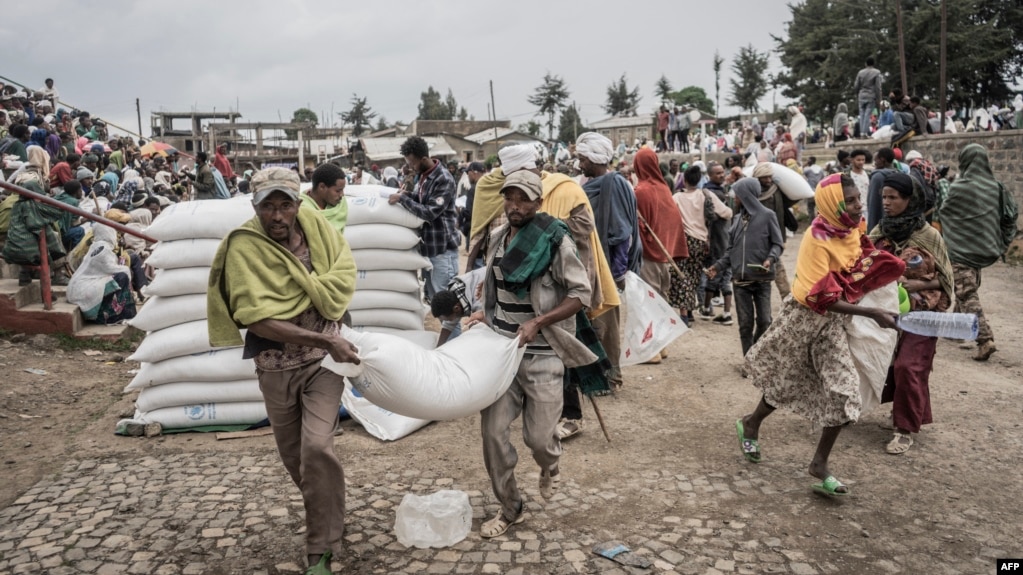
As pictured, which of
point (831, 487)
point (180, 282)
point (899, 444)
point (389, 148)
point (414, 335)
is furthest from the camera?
point (389, 148)

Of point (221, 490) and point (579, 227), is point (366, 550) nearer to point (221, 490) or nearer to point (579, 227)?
point (221, 490)

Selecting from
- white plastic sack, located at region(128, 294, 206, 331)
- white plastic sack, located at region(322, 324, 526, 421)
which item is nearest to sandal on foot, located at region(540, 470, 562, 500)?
white plastic sack, located at region(322, 324, 526, 421)

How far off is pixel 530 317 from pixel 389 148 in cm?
4311

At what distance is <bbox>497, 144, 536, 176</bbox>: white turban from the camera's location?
4.71m

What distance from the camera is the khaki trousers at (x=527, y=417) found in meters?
3.49

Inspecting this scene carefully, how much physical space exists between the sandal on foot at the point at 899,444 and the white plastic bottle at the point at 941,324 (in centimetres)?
127

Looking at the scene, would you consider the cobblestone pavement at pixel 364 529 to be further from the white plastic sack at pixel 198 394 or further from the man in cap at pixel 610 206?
the man in cap at pixel 610 206

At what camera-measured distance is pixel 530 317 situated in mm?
3525

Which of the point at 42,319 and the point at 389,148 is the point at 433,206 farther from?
the point at 389,148

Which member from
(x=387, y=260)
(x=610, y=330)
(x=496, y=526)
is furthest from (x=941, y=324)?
(x=387, y=260)

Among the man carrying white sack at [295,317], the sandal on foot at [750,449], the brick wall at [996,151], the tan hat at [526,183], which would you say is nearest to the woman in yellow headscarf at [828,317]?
the sandal on foot at [750,449]

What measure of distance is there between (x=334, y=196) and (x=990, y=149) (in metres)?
13.3

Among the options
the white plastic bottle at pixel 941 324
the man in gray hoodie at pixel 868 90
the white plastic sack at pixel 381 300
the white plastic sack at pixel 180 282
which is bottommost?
the white plastic bottle at pixel 941 324

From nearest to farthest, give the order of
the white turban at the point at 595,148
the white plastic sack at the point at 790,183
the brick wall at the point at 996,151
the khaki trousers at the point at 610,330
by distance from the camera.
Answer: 1. the khaki trousers at the point at 610,330
2. the white turban at the point at 595,148
3. the white plastic sack at the point at 790,183
4. the brick wall at the point at 996,151
